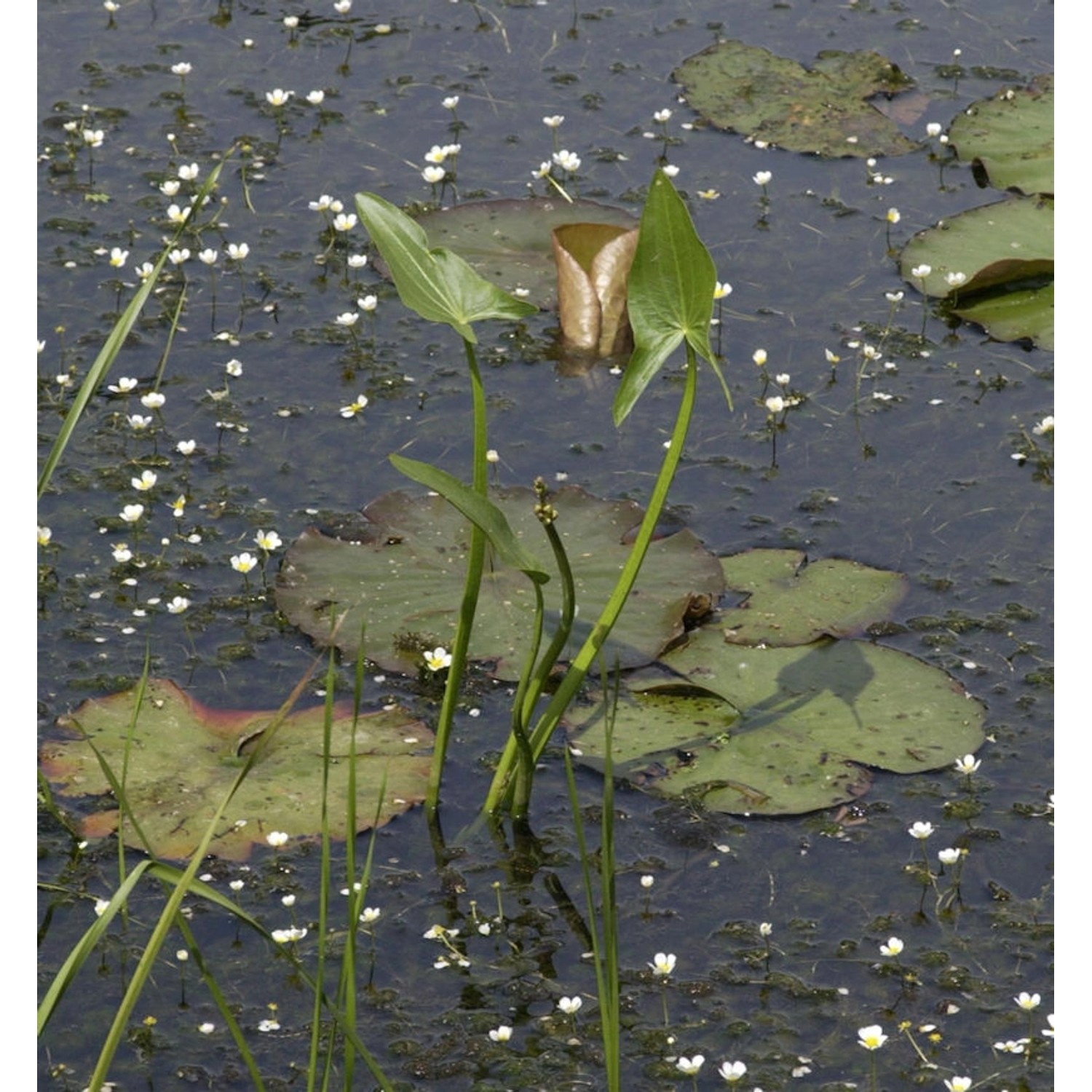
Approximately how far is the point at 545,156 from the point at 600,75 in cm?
70

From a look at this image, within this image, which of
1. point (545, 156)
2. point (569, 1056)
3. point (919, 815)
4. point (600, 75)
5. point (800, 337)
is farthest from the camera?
point (600, 75)

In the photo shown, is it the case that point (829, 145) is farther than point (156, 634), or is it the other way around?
point (829, 145)

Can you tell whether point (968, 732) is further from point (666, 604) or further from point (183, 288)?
point (183, 288)

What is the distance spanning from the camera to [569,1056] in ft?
9.80

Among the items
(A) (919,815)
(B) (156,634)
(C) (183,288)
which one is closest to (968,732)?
(A) (919,815)

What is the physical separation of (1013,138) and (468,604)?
3.72 metres

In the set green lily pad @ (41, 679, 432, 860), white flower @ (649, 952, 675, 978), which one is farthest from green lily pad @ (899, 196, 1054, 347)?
white flower @ (649, 952, 675, 978)

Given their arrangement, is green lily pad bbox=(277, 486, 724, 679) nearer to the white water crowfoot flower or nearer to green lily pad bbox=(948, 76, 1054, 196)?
the white water crowfoot flower

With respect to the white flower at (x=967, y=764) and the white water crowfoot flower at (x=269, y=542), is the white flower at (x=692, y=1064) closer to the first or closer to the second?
the white flower at (x=967, y=764)

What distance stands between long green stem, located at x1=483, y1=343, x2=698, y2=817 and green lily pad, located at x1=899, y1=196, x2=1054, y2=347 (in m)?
2.27

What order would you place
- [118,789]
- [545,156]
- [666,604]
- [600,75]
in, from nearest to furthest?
[118,789] → [666,604] → [545,156] → [600,75]

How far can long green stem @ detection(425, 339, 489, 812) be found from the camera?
10.3 ft

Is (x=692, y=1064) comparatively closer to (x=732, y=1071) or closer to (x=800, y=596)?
(x=732, y=1071)

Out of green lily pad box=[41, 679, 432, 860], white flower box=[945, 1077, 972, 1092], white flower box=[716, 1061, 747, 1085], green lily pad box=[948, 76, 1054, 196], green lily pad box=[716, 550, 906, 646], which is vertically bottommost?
green lily pad box=[41, 679, 432, 860]
